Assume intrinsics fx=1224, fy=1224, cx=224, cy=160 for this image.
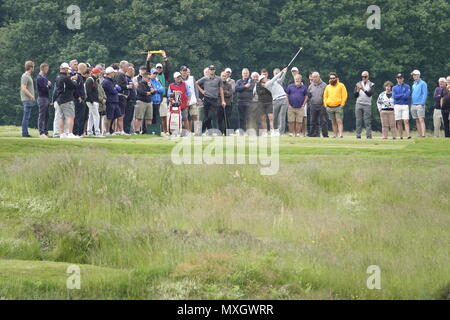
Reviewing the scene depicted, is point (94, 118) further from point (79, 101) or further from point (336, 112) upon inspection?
point (336, 112)

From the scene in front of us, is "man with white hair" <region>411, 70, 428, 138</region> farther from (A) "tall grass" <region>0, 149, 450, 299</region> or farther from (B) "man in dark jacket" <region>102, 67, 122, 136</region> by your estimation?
(A) "tall grass" <region>0, 149, 450, 299</region>

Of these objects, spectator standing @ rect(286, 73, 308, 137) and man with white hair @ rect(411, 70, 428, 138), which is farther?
man with white hair @ rect(411, 70, 428, 138)

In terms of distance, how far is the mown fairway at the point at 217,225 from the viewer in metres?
16.9

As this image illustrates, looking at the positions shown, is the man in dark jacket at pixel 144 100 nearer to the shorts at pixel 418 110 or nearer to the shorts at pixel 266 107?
the shorts at pixel 266 107

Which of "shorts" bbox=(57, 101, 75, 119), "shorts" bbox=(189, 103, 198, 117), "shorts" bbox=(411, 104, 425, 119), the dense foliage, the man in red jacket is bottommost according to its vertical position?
"shorts" bbox=(411, 104, 425, 119)

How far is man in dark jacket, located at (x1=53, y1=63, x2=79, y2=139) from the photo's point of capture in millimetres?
31547

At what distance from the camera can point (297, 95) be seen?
121ft

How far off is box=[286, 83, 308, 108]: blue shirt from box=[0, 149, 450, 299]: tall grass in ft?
28.5

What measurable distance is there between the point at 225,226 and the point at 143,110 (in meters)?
15.6

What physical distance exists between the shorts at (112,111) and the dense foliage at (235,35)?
2986 centimetres

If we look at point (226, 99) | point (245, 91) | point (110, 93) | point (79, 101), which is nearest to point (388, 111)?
point (245, 91)

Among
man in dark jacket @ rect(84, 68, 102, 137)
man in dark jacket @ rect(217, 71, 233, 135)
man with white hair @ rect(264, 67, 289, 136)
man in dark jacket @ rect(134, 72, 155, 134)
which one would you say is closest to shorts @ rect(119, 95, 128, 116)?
man in dark jacket @ rect(134, 72, 155, 134)

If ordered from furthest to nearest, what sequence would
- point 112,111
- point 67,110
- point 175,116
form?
point 175,116
point 112,111
point 67,110

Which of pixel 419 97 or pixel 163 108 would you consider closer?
pixel 163 108
